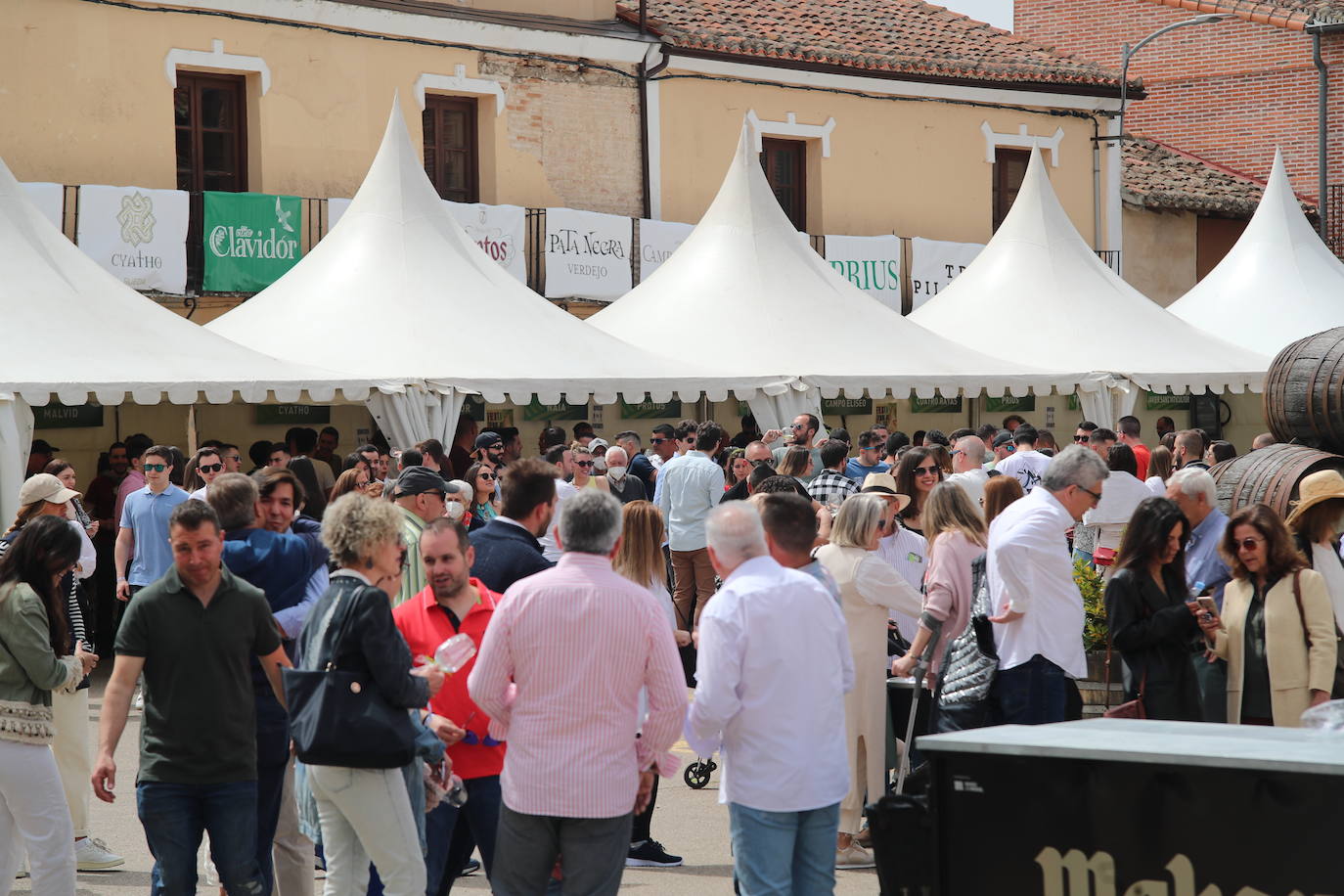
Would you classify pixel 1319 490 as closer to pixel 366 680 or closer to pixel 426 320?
pixel 366 680

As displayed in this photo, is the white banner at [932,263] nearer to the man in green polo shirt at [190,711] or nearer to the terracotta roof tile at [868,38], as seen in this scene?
the terracotta roof tile at [868,38]

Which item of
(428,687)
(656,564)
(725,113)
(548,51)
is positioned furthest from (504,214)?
(428,687)

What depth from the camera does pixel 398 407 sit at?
13406mm

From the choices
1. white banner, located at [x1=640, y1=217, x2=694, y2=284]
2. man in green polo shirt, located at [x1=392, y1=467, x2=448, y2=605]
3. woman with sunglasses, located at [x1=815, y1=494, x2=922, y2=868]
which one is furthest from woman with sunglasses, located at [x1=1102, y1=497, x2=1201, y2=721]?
white banner, located at [x1=640, y1=217, x2=694, y2=284]

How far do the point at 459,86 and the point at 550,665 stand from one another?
53.6 feet

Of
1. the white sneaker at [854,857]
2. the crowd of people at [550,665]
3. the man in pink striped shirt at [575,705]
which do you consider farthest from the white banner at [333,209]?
the man in pink striped shirt at [575,705]

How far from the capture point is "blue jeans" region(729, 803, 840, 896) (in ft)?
16.3

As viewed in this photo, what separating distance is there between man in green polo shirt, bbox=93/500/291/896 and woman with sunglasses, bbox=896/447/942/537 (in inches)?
176

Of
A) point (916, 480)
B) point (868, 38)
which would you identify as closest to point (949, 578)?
point (916, 480)

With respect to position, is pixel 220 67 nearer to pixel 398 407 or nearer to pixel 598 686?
pixel 398 407

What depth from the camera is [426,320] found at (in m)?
14.3

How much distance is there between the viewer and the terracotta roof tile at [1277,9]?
29828mm

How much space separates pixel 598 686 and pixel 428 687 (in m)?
0.54

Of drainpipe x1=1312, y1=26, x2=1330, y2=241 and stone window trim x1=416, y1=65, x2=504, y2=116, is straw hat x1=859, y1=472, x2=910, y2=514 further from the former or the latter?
drainpipe x1=1312, y1=26, x2=1330, y2=241
